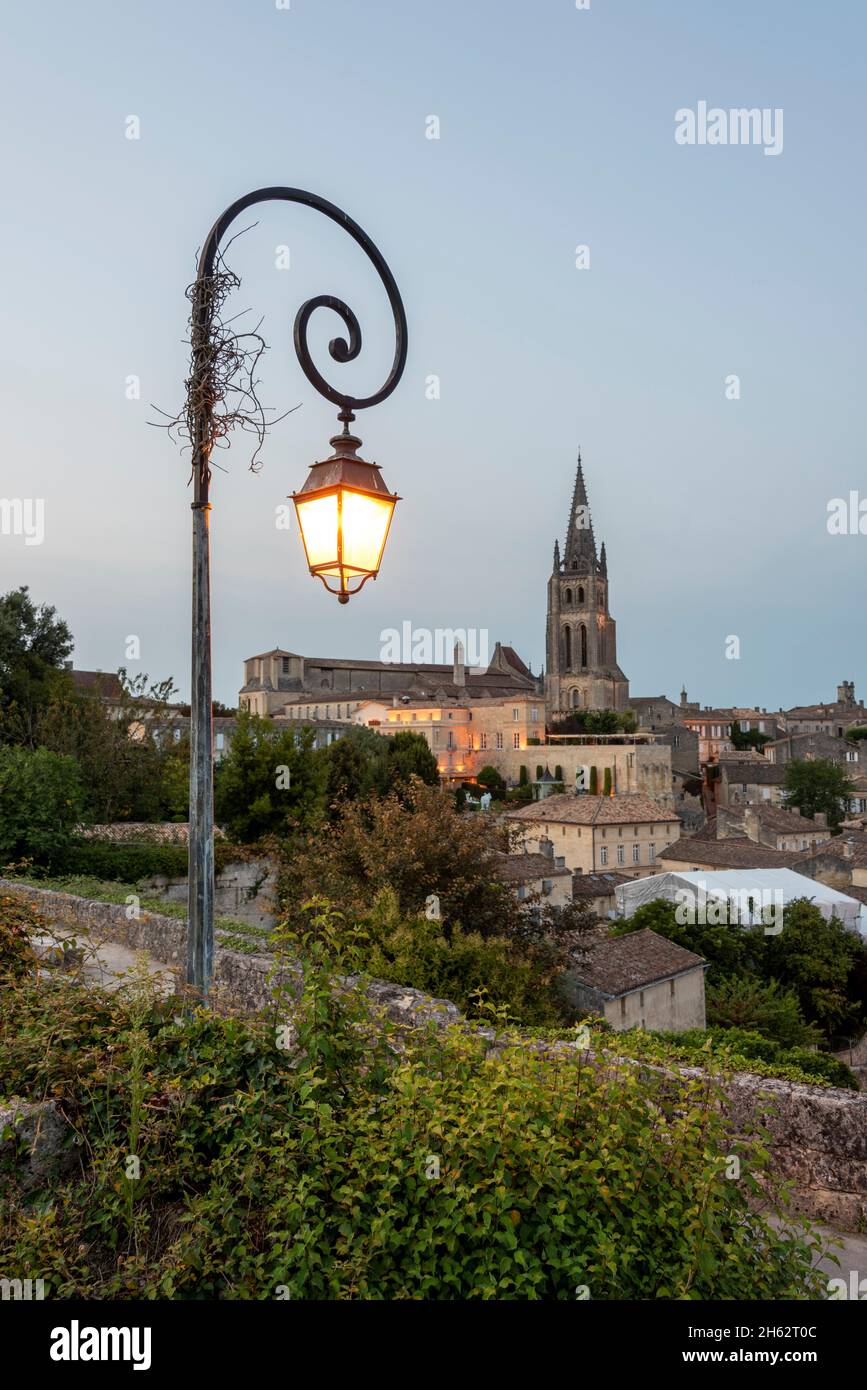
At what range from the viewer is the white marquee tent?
29.8 meters

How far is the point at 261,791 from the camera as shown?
2284cm

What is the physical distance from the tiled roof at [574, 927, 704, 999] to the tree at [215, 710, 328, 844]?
8034 mm

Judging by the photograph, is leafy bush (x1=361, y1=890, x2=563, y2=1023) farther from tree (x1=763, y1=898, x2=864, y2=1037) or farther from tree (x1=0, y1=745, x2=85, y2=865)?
tree (x1=763, y1=898, x2=864, y2=1037)

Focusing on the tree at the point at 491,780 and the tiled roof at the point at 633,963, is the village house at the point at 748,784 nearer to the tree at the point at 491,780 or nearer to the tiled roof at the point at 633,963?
the tree at the point at 491,780

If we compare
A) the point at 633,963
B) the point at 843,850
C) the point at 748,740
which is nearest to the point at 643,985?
the point at 633,963

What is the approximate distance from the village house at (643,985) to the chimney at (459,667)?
91.2 meters

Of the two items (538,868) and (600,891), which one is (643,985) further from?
(600,891)

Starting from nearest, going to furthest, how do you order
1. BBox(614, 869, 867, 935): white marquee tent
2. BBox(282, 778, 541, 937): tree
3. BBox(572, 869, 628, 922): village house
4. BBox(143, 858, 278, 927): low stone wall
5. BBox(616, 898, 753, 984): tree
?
BBox(282, 778, 541, 937): tree < BBox(143, 858, 278, 927): low stone wall < BBox(616, 898, 753, 984): tree < BBox(614, 869, 867, 935): white marquee tent < BBox(572, 869, 628, 922): village house

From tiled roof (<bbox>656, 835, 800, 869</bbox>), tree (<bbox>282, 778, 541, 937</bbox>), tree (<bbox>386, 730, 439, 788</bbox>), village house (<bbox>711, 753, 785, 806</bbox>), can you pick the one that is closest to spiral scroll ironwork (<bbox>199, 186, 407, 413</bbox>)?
tree (<bbox>282, 778, 541, 937</bbox>)

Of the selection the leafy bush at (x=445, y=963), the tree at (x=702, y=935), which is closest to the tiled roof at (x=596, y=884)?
the tree at (x=702, y=935)

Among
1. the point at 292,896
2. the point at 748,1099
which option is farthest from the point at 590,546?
the point at 748,1099

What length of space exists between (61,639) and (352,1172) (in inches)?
1256
